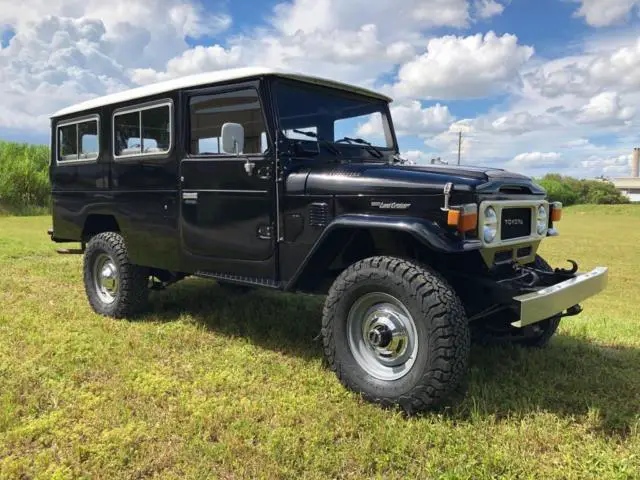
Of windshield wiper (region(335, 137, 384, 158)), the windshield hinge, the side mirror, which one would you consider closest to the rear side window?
the side mirror

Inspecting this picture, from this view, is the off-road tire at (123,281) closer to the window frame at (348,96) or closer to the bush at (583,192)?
the window frame at (348,96)

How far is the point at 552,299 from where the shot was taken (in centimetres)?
356

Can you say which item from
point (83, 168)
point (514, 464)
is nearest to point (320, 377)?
point (514, 464)

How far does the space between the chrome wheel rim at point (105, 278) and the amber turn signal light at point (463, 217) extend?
155 inches

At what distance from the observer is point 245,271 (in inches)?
184

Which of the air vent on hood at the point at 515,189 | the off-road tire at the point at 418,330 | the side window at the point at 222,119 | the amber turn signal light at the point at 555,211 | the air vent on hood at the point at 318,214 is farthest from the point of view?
the amber turn signal light at the point at 555,211

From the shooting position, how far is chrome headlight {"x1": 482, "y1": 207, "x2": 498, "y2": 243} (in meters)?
3.70

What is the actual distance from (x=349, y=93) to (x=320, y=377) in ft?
8.67

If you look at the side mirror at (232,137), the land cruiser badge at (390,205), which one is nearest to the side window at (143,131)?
the side mirror at (232,137)

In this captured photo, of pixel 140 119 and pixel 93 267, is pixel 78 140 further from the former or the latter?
pixel 93 267

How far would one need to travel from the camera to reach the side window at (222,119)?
450cm

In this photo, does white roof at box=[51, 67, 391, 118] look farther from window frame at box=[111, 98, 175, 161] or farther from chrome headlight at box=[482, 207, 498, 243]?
chrome headlight at box=[482, 207, 498, 243]

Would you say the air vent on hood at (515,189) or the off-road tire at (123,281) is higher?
the air vent on hood at (515,189)

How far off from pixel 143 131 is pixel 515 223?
3.67 metres
